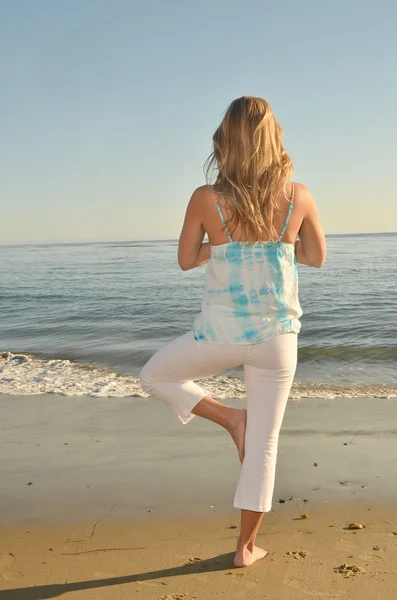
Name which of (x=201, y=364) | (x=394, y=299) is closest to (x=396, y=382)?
(x=201, y=364)

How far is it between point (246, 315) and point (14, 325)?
42.2 feet

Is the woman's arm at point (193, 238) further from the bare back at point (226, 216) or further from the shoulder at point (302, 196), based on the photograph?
the shoulder at point (302, 196)

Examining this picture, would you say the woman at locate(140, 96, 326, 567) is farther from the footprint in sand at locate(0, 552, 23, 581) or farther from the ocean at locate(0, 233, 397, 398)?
the ocean at locate(0, 233, 397, 398)

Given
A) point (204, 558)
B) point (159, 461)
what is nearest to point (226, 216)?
point (204, 558)

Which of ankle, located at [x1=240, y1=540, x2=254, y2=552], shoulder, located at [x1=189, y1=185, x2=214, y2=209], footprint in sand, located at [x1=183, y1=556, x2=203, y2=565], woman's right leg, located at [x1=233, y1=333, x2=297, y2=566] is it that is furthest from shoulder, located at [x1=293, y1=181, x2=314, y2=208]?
footprint in sand, located at [x1=183, y1=556, x2=203, y2=565]

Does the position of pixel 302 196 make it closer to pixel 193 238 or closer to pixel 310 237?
pixel 310 237

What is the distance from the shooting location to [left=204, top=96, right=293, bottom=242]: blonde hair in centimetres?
256

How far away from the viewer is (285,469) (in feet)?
14.4

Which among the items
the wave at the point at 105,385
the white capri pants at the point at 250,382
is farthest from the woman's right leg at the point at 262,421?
the wave at the point at 105,385

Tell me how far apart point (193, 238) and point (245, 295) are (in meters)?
0.33

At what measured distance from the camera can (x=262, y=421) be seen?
113 inches

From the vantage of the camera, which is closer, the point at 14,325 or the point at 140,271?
the point at 14,325

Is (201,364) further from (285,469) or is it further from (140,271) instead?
(140,271)

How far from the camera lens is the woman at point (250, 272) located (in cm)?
259
